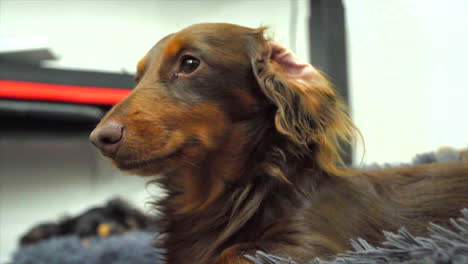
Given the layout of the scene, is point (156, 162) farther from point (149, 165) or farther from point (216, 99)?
point (216, 99)

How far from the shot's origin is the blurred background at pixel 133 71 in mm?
873

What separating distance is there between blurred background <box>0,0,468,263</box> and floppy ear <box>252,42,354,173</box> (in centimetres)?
13

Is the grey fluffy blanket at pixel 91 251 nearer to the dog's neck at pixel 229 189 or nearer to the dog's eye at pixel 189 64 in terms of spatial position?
the dog's neck at pixel 229 189

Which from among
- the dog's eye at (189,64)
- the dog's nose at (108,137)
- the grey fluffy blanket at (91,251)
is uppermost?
the dog's eye at (189,64)

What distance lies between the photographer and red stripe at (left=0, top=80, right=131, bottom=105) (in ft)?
4.68

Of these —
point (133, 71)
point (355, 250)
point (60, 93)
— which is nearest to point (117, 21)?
point (133, 71)

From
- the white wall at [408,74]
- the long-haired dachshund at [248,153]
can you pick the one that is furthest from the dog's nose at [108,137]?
the white wall at [408,74]

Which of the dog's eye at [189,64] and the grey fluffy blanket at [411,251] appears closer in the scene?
the grey fluffy blanket at [411,251]

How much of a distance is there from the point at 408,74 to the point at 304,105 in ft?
0.89

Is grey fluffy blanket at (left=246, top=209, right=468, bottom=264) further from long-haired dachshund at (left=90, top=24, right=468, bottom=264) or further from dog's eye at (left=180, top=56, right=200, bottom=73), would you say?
dog's eye at (left=180, top=56, right=200, bottom=73)

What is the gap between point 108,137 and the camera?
712 millimetres

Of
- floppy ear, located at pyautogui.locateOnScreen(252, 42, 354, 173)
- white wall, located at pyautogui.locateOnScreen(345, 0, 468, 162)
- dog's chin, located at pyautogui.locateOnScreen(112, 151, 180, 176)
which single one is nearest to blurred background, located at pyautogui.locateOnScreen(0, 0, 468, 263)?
white wall, located at pyautogui.locateOnScreen(345, 0, 468, 162)

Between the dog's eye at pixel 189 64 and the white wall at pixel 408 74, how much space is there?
44 centimetres

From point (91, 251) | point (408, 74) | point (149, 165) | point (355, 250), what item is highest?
point (408, 74)
